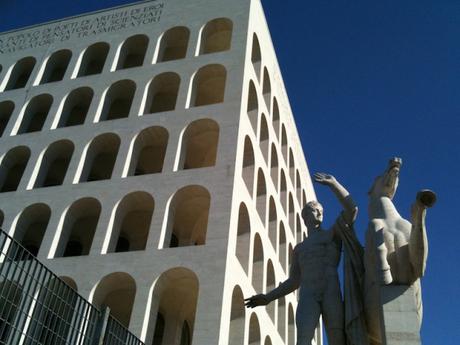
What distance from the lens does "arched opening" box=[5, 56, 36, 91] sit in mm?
32625

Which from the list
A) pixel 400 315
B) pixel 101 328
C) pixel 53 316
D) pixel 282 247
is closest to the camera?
pixel 400 315

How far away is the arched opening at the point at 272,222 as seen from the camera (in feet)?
99.5

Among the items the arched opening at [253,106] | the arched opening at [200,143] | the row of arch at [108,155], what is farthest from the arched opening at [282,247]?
the arched opening at [253,106]

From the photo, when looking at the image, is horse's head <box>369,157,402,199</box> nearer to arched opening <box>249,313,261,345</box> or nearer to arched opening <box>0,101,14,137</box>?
arched opening <box>249,313,261,345</box>

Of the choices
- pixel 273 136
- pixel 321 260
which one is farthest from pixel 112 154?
pixel 321 260

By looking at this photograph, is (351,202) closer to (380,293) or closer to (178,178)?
(380,293)

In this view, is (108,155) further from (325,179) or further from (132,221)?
(325,179)

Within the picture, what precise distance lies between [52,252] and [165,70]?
440 inches

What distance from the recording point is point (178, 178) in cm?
2348

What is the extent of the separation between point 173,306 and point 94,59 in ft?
54.3

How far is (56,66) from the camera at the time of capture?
108ft

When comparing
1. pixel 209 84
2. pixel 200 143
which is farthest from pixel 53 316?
pixel 209 84

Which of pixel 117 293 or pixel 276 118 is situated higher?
pixel 276 118

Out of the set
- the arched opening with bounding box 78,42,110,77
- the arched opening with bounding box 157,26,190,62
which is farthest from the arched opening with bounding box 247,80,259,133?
the arched opening with bounding box 78,42,110,77
